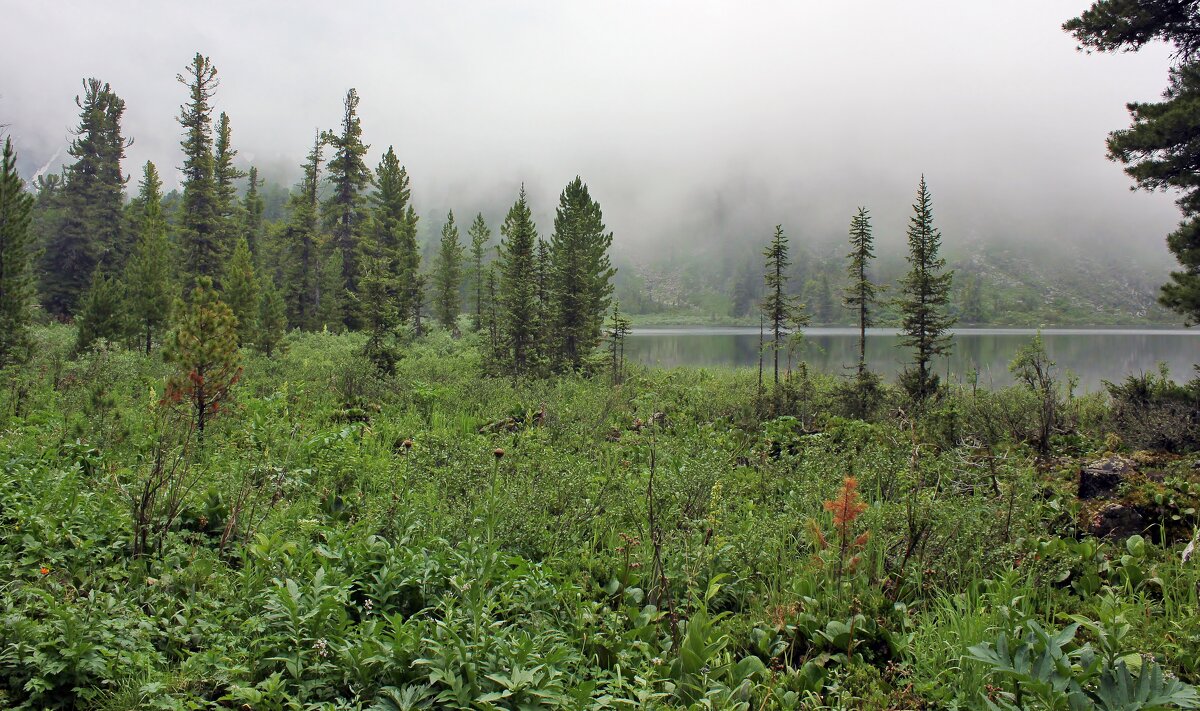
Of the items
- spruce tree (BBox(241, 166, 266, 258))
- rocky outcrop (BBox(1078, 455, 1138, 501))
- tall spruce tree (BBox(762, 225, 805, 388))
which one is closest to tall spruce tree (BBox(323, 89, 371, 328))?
spruce tree (BBox(241, 166, 266, 258))

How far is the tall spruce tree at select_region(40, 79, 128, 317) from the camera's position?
39500mm

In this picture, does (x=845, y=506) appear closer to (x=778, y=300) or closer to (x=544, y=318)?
(x=778, y=300)

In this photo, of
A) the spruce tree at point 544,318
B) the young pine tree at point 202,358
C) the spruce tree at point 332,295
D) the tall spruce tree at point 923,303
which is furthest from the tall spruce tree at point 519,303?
the spruce tree at point 332,295

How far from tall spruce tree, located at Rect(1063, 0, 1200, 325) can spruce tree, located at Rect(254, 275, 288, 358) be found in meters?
29.0

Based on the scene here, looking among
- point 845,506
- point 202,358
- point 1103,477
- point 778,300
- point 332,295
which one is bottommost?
point 1103,477

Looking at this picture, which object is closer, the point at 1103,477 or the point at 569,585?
the point at 569,585

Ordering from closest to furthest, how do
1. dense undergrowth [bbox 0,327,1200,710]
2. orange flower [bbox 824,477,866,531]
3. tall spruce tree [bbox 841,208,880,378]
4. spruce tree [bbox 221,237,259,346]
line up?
dense undergrowth [bbox 0,327,1200,710]
orange flower [bbox 824,477,866,531]
tall spruce tree [bbox 841,208,880,378]
spruce tree [bbox 221,237,259,346]

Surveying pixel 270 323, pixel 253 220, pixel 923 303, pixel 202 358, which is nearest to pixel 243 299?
pixel 270 323

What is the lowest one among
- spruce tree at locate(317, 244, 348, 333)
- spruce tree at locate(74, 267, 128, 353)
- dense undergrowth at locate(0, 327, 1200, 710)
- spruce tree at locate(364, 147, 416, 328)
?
dense undergrowth at locate(0, 327, 1200, 710)

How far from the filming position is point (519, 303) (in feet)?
69.7

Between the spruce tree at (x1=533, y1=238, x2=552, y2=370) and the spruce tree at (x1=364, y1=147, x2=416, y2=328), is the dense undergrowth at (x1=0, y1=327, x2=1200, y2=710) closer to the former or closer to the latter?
the spruce tree at (x1=533, y1=238, x2=552, y2=370)

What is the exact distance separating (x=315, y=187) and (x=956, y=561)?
46215 mm

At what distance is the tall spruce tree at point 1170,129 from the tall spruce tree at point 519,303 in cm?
1689

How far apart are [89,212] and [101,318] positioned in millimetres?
27093
